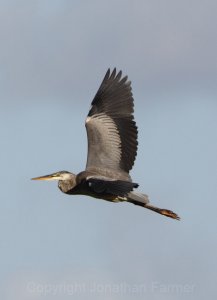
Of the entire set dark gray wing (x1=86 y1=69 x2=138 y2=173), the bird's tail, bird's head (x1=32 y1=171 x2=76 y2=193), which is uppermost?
dark gray wing (x1=86 y1=69 x2=138 y2=173)

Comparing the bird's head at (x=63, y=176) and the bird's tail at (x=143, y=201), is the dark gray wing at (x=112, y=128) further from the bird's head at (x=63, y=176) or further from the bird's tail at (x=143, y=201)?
the bird's tail at (x=143, y=201)

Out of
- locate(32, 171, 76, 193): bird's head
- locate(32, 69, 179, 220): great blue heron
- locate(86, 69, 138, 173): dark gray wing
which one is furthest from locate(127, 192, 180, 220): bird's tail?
locate(32, 171, 76, 193): bird's head

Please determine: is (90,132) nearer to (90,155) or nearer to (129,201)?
(90,155)

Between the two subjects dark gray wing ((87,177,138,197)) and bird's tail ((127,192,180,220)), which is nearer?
dark gray wing ((87,177,138,197))

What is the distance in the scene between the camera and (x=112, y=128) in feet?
63.1

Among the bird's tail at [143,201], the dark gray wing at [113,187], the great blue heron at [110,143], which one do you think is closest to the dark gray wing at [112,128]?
the great blue heron at [110,143]

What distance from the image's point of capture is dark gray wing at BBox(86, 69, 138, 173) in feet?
61.8

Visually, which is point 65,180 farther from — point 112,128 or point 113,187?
point 113,187

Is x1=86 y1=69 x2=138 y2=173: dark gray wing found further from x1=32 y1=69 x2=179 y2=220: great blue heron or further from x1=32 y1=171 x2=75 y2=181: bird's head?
x1=32 y1=171 x2=75 y2=181: bird's head

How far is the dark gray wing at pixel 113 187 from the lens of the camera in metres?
15.8

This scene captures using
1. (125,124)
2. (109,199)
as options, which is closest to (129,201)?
(109,199)

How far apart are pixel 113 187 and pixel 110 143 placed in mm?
3103

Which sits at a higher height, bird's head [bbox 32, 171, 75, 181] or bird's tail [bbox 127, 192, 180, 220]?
bird's head [bbox 32, 171, 75, 181]

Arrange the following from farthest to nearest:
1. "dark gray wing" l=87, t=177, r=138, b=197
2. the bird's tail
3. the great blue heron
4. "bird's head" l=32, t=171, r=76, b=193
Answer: "bird's head" l=32, t=171, r=76, b=193 < the great blue heron < the bird's tail < "dark gray wing" l=87, t=177, r=138, b=197
